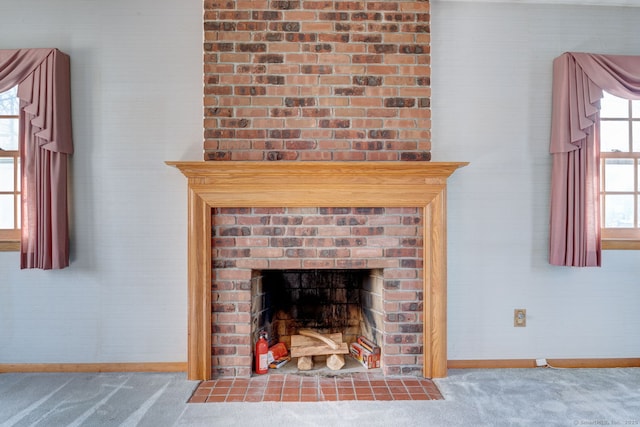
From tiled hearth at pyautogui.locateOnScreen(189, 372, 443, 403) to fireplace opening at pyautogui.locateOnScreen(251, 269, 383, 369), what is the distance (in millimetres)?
390

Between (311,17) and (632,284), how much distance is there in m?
2.90

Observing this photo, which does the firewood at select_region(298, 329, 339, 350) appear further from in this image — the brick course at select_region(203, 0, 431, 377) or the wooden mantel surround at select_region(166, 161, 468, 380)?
the wooden mantel surround at select_region(166, 161, 468, 380)

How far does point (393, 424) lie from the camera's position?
196 centimetres

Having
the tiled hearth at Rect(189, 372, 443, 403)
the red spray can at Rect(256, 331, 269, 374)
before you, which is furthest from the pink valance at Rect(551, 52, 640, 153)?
the red spray can at Rect(256, 331, 269, 374)

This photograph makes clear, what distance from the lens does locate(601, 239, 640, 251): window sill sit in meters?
2.77

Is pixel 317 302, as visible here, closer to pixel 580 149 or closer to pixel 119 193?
pixel 119 193

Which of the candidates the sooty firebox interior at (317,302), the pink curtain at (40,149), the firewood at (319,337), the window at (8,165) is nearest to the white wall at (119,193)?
the pink curtain at (40,149)

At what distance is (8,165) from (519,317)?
3.77 metres

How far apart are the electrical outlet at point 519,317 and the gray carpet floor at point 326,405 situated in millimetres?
342

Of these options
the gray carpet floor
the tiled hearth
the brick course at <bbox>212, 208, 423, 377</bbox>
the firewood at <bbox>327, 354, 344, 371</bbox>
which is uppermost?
the brick course at <bbox>212, 208, 423, 377</bbox>

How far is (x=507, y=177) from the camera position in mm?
2736

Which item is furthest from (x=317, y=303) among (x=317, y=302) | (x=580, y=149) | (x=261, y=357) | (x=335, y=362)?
(x=580, y=149)

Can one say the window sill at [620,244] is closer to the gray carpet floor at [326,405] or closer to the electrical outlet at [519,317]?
the electrical outlet at [519,317]

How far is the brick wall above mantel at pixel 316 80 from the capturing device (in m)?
2.48
